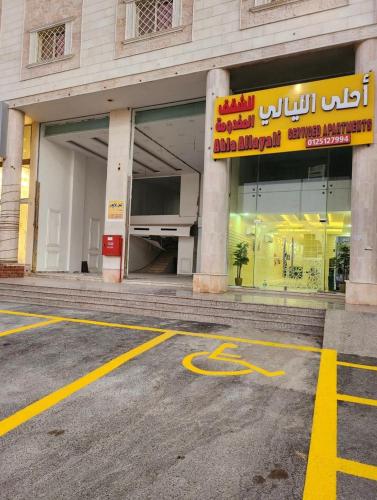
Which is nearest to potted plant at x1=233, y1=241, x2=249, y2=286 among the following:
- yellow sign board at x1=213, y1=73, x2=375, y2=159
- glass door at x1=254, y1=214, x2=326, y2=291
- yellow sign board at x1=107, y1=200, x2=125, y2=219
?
glass door at x1=254, y1=214, x2=326, y2=291

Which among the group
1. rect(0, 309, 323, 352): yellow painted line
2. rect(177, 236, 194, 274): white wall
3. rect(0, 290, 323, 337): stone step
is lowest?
rect(0, 309, 323, 352): yellow painted line

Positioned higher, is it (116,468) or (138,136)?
Answer: (138,136)

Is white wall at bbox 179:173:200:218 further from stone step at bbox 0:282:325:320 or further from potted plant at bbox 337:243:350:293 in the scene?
stone step at bbox 0:282:325:320

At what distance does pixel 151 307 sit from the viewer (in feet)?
23.6

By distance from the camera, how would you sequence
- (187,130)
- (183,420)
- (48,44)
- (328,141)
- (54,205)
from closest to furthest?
1. (183,420)
2. (328,141)
3. (48,44)
4. (187,130)
5. (54,205)

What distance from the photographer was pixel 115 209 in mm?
11289

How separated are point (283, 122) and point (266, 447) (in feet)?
25.2

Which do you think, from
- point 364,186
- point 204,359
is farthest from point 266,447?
point 364,186

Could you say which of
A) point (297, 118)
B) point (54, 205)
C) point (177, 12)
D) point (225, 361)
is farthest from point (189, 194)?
point (225, 361)

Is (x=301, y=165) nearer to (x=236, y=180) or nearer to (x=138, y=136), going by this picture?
(x=236, y=180)

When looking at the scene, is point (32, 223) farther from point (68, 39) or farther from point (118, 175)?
point (68, 39)

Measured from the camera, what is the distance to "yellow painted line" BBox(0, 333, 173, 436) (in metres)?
2.69

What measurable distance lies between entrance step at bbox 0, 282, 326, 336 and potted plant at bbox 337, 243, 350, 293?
4.79 m

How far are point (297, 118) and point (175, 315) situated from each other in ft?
17.7
